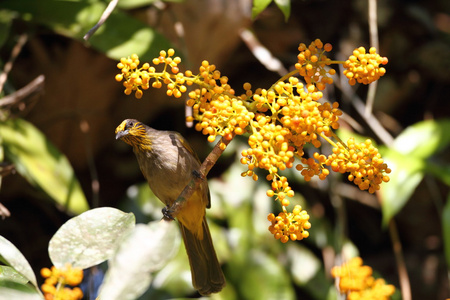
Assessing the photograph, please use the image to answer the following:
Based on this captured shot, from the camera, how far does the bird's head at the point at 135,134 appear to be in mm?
1894

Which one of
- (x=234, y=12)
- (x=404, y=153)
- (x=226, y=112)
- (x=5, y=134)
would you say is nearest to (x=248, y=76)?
(x=234, y=12)

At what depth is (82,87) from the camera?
9.53 feet

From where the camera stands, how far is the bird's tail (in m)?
1.98

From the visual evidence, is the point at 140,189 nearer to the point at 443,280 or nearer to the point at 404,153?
the point at 404,153

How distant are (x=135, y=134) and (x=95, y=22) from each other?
0.57 metres

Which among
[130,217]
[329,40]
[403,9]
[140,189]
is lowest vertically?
[130,217]

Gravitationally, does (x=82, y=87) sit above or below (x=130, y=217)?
above

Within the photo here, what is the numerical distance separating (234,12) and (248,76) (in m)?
0.51

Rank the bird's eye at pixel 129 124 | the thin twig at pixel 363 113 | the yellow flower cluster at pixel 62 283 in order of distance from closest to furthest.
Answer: the yellow flower cluster at pixel 62 283 < the bird's eye at pixel 129 124 < the thin twig at pixel 363 113

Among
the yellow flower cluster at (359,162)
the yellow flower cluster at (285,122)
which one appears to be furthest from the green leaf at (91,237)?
the yellow flower cluster at (359,162)

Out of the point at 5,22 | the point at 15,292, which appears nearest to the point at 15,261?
the point at 15,292

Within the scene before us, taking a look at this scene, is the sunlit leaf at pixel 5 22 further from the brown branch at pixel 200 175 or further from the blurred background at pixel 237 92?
the brown branch at pixel 200 175

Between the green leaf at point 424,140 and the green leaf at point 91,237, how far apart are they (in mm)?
1763

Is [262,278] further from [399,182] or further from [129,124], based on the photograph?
[129,124]
